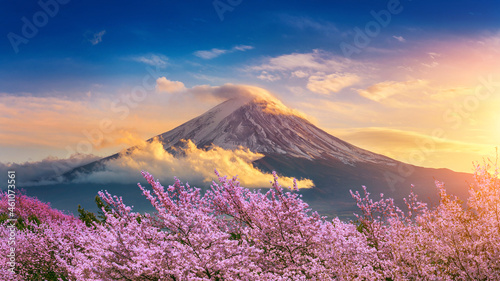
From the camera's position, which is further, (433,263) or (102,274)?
(433,263)

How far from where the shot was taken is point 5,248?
13.2 m

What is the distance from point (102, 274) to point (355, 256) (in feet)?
17.7

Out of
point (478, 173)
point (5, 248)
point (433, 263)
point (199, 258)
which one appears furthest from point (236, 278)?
point (5, 248)

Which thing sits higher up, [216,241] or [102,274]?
[216,241]

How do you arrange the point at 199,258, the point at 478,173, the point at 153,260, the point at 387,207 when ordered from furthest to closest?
the point at 387,207 < the point at 478,173 < the point at 199,258 < the point at 153,260

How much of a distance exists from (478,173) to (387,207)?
2331mm

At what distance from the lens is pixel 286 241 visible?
8.96 metres

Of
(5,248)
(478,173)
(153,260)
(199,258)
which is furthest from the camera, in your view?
(5,248)

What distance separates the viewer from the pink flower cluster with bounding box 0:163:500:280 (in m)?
7.79

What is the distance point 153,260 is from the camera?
7395 mm

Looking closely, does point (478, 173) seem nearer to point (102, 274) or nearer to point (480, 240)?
point (480, 240)

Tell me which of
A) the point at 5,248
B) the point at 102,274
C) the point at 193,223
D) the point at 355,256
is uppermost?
the point at 193,223

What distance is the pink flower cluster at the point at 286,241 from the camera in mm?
7785

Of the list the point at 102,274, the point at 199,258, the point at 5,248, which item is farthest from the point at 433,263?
the point at 5,248
